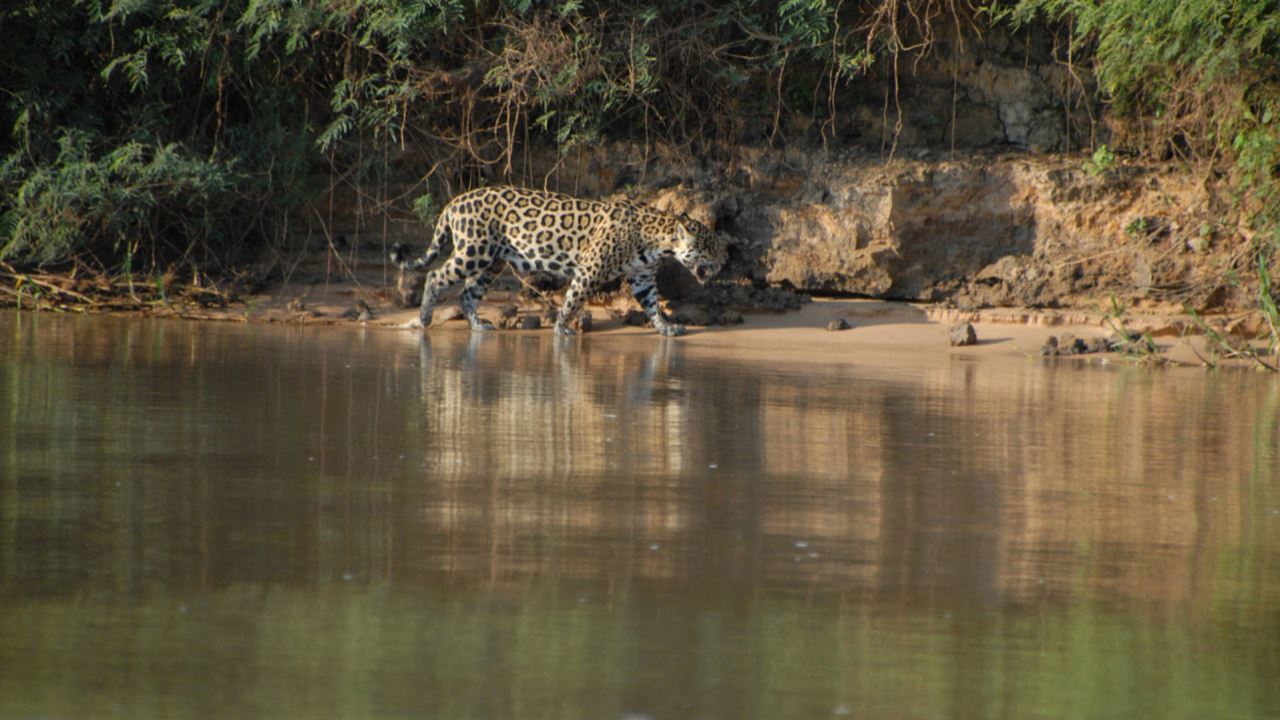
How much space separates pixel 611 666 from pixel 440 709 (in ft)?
1.50

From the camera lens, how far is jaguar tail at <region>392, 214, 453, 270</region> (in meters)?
13.8

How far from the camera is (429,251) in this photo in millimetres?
13852

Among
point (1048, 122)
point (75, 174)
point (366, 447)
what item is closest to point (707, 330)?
point (1048, 122)

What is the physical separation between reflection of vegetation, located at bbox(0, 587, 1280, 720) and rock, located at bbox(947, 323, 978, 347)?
8608 millimetres

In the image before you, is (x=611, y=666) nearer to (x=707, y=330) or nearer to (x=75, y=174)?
(x=707, y=330)

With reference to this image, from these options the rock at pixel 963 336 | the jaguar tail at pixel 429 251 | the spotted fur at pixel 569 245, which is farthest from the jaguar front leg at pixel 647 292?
the rock at pixel 963 336

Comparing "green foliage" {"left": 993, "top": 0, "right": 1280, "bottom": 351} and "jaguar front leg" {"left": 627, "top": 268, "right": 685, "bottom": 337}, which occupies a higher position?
"green foliage" {"left": 993, "top": 0, "right": 1280, "bottom": 351}

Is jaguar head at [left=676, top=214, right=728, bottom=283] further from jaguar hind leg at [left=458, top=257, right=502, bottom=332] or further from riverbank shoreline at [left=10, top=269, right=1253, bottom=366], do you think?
jaguar hind leg at [left=458, top=257, right=502, bottom=332]

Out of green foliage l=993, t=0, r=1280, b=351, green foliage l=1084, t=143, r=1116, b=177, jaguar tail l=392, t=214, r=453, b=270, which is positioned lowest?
jaguar tail l=392, t=214, r=453, b=270

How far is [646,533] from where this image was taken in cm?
473

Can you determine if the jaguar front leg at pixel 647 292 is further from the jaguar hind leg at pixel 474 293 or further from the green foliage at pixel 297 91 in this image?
the green foliage at pixel 297 91

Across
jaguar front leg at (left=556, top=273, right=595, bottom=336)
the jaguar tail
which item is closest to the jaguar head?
jaguar front leg at (left=556, top=273, right=595, bottom=336)

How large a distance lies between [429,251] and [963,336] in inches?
193

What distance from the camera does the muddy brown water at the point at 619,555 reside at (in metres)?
3.28
